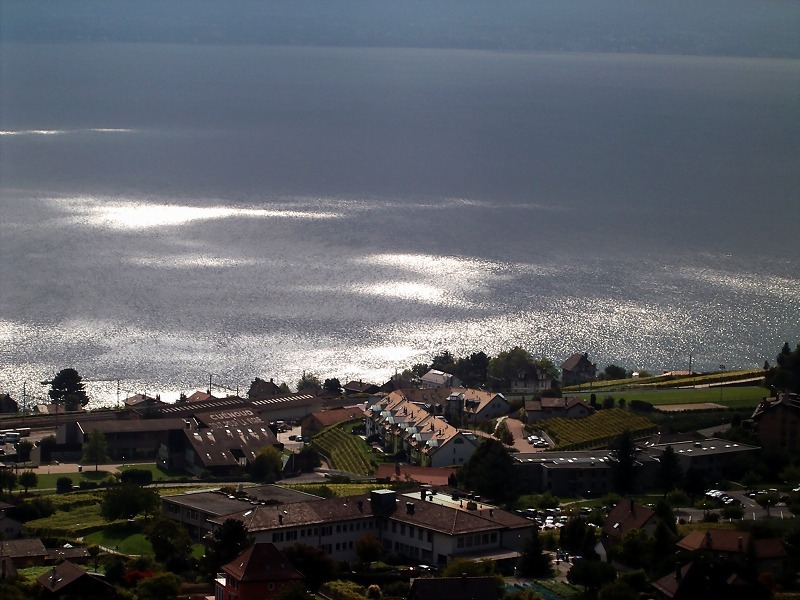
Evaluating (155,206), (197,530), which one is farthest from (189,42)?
(197,530)

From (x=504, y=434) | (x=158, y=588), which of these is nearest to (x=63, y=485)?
(x=504, y=434)

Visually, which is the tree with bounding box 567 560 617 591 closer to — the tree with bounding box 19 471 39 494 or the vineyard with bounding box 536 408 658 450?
the vineyard with bounding box 536 408 658 450

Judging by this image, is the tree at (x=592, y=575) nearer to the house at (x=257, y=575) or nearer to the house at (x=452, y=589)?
the house at (x=452, y=589)

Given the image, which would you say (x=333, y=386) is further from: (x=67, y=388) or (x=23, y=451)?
(x=23, y=451)

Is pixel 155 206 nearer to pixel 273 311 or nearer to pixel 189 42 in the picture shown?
pixel 273 311

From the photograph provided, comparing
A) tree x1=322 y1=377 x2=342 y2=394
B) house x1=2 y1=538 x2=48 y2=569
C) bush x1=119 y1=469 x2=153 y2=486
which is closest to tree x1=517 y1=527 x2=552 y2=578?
house x1=2 y1=538 x2=48 y2=569

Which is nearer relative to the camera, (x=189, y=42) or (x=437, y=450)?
(x=437, y=450)

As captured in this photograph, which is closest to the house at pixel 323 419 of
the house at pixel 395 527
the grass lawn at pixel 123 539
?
the grass lawn at pixel 123 539
